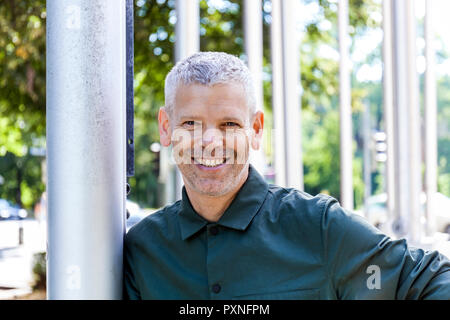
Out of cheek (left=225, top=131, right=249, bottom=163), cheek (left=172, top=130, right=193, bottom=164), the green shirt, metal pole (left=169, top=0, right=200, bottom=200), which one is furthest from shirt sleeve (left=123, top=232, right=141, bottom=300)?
metal pole (left=169, top=0, right=200, bottom=200)

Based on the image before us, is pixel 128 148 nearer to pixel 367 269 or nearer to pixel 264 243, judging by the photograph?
pixel 264 243

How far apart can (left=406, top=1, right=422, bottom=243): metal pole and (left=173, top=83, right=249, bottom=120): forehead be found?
4.18m

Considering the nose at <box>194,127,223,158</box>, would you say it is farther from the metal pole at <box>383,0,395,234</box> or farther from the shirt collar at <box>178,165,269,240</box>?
the metal pole at <box>383,0,395,234</box>

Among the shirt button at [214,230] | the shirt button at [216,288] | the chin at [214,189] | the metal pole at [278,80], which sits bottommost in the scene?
the shirt button at [216,288]

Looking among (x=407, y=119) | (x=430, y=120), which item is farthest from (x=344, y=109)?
(x=430, y=120)

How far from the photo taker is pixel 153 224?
71.5 inches

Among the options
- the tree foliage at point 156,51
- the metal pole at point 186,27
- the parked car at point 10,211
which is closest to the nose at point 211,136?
the metal pole at point 186,27

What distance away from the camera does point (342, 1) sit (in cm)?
591

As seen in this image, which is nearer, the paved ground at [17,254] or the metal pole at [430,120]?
the metal pole at [430,120]

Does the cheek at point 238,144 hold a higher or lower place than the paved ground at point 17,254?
higher

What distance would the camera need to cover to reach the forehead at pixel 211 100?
166 cm

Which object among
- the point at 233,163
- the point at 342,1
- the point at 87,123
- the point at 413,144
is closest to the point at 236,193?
the point at 233,163

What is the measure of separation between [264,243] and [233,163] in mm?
236

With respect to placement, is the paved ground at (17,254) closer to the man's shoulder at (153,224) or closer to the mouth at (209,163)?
the man's shoulder at (153,224)
